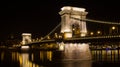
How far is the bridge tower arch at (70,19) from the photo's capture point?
1670 inches

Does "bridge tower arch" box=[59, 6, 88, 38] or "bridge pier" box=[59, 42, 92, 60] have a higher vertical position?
"bridge tower arch" box=[59, 6, 88, 38]

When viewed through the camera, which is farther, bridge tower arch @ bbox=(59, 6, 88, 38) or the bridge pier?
bridge tower arch @ bbox=(59, 6, 88, 38)

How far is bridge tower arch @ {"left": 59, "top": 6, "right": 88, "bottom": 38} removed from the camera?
42.4 metres

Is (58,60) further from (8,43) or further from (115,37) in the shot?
(8,43)

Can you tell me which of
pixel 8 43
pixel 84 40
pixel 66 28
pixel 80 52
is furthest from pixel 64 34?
pixel 8 43

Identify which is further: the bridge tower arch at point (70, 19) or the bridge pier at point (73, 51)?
the bridge tower arch at point (70, 19)

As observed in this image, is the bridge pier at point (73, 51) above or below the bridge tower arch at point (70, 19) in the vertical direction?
below

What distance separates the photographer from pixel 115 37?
29938mm

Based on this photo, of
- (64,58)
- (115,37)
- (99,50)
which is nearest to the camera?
(115,37)

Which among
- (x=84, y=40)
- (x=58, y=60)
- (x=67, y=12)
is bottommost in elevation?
(x=58, y=60)

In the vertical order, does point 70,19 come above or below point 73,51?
above

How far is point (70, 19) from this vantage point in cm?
4300

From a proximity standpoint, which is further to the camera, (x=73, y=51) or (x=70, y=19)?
(x=70, y=19)

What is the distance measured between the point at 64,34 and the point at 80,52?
347cm
